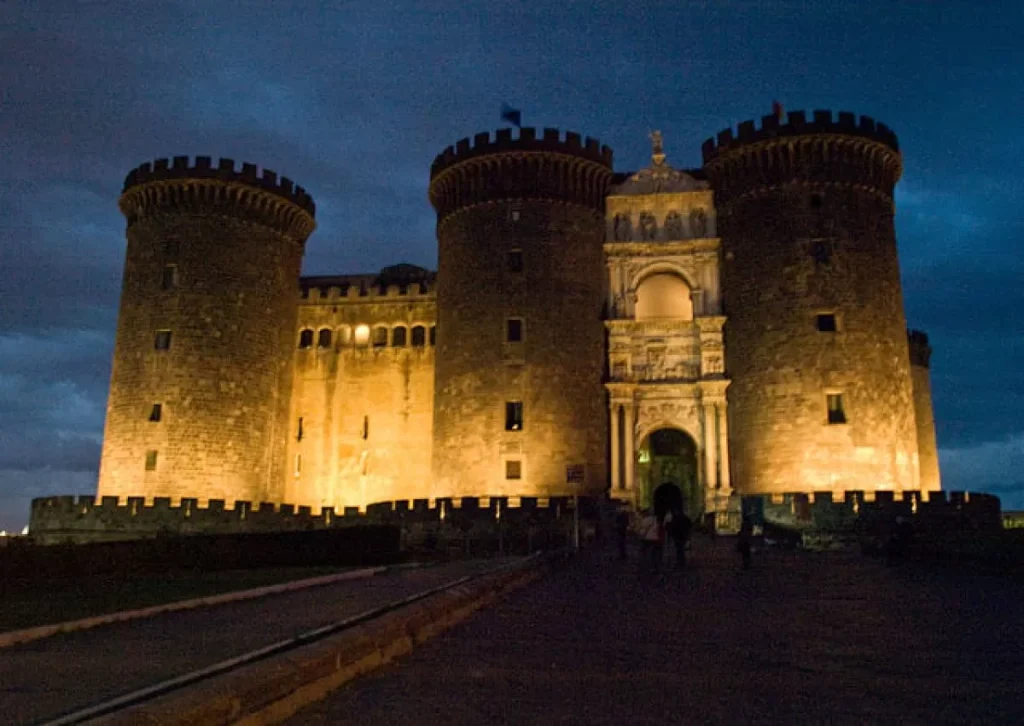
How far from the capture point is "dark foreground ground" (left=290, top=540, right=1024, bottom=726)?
17.0 ft

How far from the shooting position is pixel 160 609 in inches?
364

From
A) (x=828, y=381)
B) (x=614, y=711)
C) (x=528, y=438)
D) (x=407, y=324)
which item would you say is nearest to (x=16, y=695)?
(x=614, y=711)

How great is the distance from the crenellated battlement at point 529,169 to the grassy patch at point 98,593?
2181cm

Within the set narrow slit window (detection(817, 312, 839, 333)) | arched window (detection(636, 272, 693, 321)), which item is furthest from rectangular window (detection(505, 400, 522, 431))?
narrow slit window (detection(817, 312, 839, 333))

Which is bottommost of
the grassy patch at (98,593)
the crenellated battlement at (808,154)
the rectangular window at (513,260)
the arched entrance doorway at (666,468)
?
the grassy patch at (98,593)

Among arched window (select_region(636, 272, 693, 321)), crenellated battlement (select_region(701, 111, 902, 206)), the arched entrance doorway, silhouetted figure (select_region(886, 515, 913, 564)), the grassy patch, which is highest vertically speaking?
crenellated battlement (select_region(701, 111, 902, 206))

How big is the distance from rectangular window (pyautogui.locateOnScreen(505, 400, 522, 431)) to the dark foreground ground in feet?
66.1

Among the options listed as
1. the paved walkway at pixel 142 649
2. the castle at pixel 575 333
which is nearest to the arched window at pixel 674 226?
the castle at pixel 575 333

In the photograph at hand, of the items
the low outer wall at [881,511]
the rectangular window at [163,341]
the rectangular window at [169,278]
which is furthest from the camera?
the rectangular window at [169,278]

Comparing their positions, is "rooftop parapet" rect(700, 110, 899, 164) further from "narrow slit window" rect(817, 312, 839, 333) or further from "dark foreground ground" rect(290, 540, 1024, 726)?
"dark foreground ground" rect(290, 540, 1024, 726)

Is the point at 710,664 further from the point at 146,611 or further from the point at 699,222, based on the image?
the point at 699,222

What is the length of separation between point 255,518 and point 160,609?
23482 millimetres

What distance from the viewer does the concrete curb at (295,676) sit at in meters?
4.15

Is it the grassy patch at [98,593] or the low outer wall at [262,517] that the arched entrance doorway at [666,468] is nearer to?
the low outer wall at [262,517]
